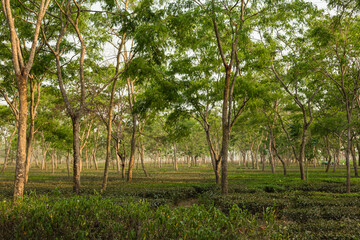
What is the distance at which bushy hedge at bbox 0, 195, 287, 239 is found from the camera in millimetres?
4105

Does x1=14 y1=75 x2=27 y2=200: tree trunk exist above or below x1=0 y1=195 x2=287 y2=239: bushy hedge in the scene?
above

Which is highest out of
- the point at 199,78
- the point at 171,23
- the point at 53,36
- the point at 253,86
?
the point at 53,36

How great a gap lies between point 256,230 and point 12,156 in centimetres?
6727

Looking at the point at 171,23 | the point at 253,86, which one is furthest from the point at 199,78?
the point at 171,23

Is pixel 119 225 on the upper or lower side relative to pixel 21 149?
lower

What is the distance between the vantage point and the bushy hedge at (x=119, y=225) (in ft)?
13.5

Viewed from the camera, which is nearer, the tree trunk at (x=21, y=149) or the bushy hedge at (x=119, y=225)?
the bushy hedge at (x=119, y=225)

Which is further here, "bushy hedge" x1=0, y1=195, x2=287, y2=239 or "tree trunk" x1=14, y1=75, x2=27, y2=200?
"tree trunk" x1=14, y1=75, x2=27, y2=200

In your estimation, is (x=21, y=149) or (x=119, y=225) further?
(x=21, y=149)

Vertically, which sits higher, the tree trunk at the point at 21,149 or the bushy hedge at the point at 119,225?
the tree trunk at the point at 21,149

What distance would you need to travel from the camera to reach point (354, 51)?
46.8 ft

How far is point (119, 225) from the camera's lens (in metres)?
4.29

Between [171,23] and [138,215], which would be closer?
[138,215]

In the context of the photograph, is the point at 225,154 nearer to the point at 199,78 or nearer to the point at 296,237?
the point at 296,237
